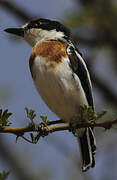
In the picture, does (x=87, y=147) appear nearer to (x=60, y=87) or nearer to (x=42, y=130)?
(x=60, y=87)

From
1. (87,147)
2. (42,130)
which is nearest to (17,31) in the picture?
(87,147)

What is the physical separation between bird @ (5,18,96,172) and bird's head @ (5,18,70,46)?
12.0 inches

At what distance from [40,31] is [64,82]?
105 centimetres

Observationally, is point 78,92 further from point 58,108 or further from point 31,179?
point 31,179

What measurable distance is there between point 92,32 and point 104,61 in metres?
0.52

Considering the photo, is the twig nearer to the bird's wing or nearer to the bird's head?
the bird's wing

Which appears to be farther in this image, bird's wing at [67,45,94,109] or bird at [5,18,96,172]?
bird's wing at [67,45,94,109]

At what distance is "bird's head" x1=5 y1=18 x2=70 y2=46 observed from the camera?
4.76 metres

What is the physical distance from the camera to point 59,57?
13.5ft

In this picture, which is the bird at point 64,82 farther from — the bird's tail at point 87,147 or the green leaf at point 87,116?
the green leaf at point 87,116

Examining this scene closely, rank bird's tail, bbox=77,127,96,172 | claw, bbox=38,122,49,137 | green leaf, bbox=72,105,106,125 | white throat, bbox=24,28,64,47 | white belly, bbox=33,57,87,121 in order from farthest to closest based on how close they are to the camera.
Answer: white throat, bbox=24,28,64,47 < bird's tail, bbox=77,127,96,172 < white belly, bbox=33,57,87,121 < claw, bbox=38,122,49,137 < green leaf, bbox=72,105,106,125

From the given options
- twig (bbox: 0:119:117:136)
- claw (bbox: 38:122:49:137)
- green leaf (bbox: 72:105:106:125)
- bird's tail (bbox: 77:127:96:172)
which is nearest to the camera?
twig (bbox: 0:119:117:136)

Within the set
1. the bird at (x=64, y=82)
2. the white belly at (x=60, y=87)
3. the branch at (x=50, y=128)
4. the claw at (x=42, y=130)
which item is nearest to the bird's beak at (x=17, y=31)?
the bird at (x=64, y=82)

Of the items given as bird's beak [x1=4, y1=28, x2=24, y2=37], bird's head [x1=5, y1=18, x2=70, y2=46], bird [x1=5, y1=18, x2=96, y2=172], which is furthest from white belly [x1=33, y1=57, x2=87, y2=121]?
bird's beak [x1=4, y1=28, x2=24, y2=37]
